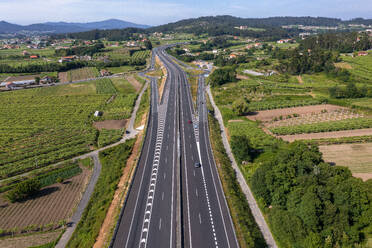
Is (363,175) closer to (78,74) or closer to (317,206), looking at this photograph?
(317,206)

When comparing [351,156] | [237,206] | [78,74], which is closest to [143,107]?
[237,206]

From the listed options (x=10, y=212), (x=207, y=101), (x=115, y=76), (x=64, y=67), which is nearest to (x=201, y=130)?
(x=207, y=101)

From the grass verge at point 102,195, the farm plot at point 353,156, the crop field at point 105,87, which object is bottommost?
the grass verge at point 102,195

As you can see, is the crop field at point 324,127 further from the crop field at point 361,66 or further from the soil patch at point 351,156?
the crop field at point 361,66

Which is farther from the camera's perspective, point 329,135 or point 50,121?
point 50,121

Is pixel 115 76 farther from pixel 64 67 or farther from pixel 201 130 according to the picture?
pixel 201 130

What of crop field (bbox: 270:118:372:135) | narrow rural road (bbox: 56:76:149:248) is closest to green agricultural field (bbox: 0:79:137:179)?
narrow rural road (bbox: 56:76:149:248)

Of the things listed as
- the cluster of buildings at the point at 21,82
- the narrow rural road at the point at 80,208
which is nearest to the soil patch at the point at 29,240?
the narrow rural road at the point at 80,208
